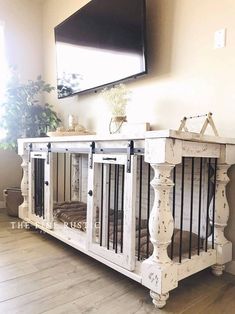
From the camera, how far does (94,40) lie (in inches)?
84.9

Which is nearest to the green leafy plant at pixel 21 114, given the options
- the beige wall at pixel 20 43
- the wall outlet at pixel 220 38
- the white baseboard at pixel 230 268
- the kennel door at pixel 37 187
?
the beige wall at pixel 20 43

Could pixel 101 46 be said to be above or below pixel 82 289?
above

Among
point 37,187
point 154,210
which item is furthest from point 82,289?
point 37,187

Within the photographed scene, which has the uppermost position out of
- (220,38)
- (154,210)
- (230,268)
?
(220,38)

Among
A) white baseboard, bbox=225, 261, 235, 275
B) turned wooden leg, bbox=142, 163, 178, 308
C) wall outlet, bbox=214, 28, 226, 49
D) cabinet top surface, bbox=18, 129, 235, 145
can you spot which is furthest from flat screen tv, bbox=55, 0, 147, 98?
white baseboard, bbox=225, 261, 235, 275

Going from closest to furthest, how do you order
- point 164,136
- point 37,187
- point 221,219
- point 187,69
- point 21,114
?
point 164,136, point 221,219, point 187,69, point 37,187, point 21,114

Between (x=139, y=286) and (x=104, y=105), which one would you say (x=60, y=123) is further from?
(x=139, y=286)

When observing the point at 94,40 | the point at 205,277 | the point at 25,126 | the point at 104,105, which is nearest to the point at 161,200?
the point at 205,277

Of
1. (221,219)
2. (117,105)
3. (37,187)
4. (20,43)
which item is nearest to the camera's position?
(221,219)

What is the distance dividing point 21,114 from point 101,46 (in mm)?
1132

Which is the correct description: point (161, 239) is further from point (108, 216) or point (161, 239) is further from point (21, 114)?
point (21, 114)

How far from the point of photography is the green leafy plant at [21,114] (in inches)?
106

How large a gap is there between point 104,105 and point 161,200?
1.38 meters

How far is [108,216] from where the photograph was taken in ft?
4.98
